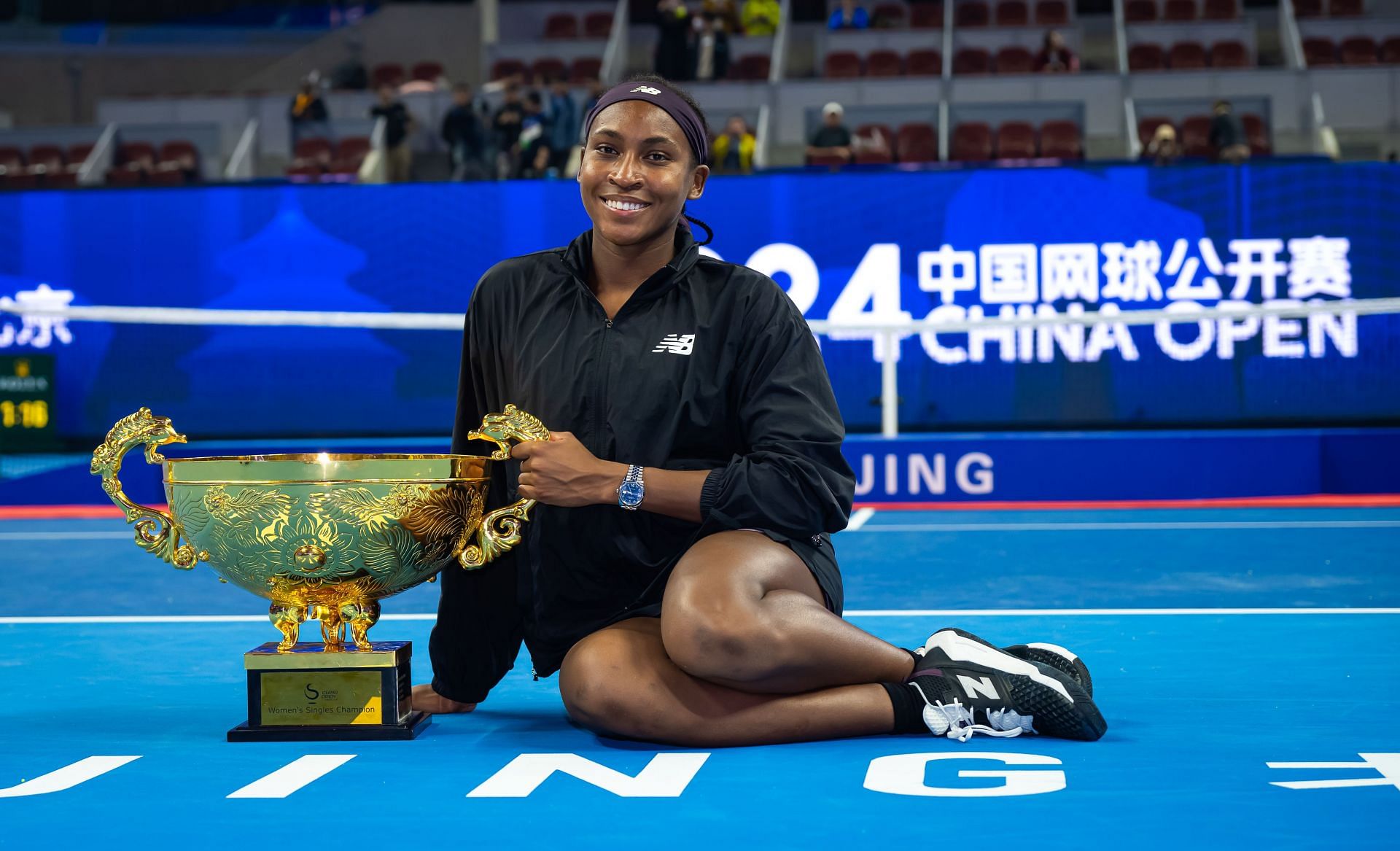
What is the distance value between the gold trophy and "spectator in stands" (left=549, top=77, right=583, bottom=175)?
961 centimetres

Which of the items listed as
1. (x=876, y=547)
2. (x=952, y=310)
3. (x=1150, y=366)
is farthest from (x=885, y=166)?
(x=876, y=547)

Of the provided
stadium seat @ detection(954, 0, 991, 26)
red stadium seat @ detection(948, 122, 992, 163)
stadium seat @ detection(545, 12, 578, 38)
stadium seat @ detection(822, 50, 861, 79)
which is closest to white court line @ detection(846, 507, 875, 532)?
red stadium seat @ detection(948, 122, 992, 163)

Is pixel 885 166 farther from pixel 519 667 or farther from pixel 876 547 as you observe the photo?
pixel 519 667

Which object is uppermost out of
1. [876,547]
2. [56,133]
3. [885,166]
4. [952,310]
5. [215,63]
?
[215,63]

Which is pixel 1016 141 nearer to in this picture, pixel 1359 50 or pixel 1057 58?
pixel 1057 58

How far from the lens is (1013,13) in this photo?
16359 mm

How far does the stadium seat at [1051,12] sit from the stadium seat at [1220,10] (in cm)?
133

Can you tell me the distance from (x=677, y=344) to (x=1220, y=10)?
14.6m

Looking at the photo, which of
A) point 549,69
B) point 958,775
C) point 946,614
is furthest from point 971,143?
point 958,775

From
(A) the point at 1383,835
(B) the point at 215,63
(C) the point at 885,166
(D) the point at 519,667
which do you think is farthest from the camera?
(B) the point at 215,63

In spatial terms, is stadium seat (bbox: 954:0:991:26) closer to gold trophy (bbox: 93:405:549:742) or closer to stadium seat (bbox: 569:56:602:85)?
stadium seat (bbox: 569:56:602:85)

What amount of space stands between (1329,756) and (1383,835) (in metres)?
0.54

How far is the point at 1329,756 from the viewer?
2.58m

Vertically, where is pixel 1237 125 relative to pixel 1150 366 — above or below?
above
